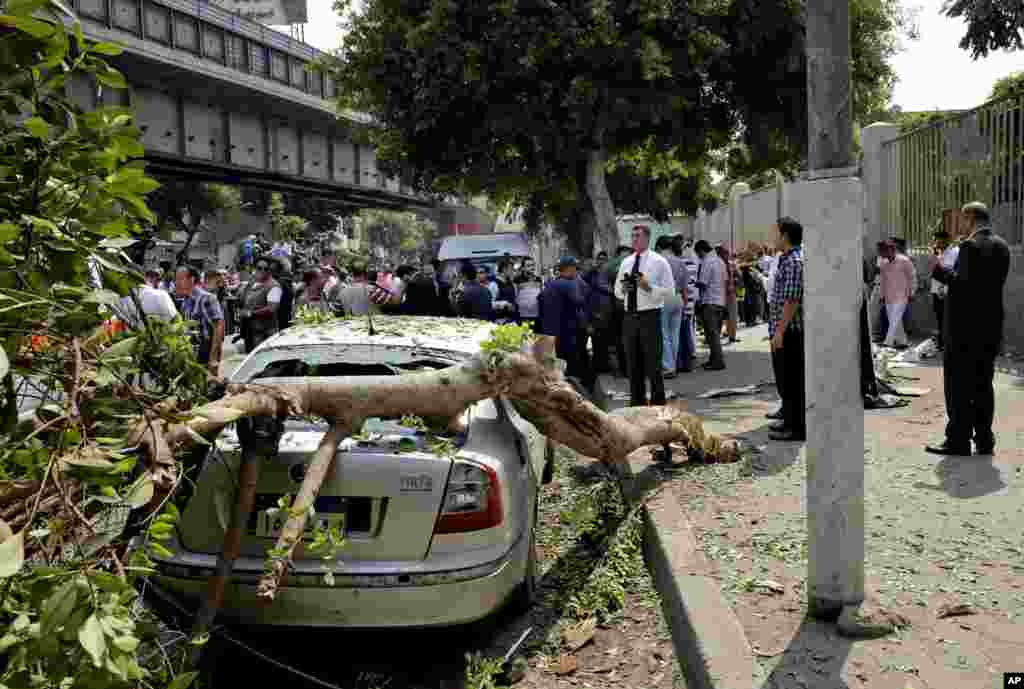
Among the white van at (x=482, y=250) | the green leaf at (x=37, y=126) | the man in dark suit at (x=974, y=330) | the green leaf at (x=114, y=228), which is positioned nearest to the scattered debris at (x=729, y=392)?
the man in dark suit at (x=974, y=330)

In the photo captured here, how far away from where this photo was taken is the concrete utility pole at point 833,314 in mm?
4168

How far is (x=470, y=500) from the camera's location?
4375 millimetres

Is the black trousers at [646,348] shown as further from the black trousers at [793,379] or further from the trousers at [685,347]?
the trousers at [685,347]

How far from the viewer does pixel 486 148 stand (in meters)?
→ 16.1

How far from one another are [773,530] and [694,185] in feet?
82.9

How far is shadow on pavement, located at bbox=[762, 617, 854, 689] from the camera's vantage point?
148 inches

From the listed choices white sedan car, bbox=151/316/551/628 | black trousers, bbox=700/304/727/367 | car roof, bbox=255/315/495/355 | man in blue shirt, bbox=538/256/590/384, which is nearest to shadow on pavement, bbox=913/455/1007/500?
car roof, bbox=255/315/495/355

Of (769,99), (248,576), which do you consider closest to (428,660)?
(248,576)

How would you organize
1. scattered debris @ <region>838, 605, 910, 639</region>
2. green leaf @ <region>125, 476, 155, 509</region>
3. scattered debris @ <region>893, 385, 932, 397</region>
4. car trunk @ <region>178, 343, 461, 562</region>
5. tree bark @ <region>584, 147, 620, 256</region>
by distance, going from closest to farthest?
green leaf @ <region>125, 476, 155, 509</region> < scattered debris @ <region>838, 605, 910, 639</region> < car trunk @ <region>178, 343, 461, 562</region> < scattered debris @ <region>893, 385, 932, 397</region> < tree bark @ <region>584, 147, 620, 256</region>

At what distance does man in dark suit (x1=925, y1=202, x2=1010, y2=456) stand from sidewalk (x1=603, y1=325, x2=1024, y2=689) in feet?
0.87

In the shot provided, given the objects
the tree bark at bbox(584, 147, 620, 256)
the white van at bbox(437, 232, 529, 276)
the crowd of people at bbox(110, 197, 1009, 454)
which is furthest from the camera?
the white van at bbox(437, 232, 529, 276)

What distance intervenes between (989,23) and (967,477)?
17142mm

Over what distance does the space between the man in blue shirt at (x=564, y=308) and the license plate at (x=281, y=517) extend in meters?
7.54

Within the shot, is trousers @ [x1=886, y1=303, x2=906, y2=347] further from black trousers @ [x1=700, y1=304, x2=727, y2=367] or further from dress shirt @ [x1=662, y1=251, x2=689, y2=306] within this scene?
dress shirt @ [x1=662, y1=251, x2=689, y2=306]
